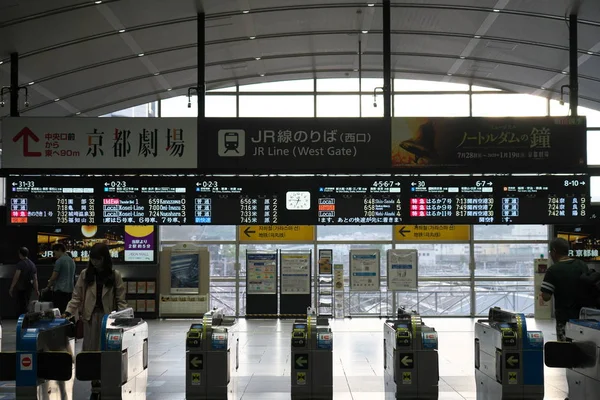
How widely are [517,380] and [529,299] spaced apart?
40.8 ft

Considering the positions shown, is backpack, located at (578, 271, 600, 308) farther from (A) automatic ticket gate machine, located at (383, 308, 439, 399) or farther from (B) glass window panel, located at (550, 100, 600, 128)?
(B) glass window panel, located at (550, 100, 600, 128)

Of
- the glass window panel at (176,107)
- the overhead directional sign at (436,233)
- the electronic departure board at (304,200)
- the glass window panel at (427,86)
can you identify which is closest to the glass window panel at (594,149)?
the glass window panel at (427,86)

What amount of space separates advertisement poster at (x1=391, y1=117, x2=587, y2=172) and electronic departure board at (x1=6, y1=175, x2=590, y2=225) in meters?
0.58

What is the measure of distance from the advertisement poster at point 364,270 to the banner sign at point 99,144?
371 inches

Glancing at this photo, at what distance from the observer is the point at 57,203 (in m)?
9.72

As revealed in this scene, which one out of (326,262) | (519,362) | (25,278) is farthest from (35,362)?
(326,262)

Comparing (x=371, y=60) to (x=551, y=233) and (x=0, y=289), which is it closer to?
(x=551, y=233)

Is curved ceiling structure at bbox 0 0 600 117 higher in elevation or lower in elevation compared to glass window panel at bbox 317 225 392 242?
higher

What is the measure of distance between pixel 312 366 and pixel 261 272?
10614mm

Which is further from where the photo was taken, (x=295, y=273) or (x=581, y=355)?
(x=295, y=273)

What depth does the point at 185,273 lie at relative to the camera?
58.6 feet

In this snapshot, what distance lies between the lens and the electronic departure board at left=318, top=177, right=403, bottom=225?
9.74 metres

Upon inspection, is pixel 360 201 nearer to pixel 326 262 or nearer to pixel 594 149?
pixel 326 262

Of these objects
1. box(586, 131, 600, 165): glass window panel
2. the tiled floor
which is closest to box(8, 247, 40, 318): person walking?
the tiled floor
